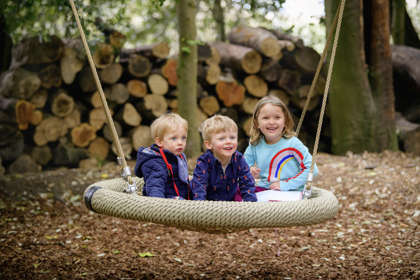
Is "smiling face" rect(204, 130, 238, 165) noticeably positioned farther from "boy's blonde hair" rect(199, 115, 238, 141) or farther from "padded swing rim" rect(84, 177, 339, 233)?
"padded swing rim" rect(84, 177, 339, 233)

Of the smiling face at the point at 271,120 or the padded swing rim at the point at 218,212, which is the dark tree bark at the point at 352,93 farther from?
the padded swing rim at the point at 218,212

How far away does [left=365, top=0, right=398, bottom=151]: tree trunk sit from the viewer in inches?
208

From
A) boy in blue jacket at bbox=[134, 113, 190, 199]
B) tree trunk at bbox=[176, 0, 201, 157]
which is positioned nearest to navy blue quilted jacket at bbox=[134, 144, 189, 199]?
boy in blue jacket at bbox=[134, 113, 190, 199]

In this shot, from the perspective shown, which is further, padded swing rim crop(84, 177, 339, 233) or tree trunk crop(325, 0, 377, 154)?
tree trunk crop(325, 0, 377, 154)

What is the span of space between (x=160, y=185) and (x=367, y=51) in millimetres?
4374

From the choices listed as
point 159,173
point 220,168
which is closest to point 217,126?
point 220,168

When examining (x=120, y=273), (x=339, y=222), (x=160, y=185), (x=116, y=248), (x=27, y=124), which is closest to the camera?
(x=160, y=185)

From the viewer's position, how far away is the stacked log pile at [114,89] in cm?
483

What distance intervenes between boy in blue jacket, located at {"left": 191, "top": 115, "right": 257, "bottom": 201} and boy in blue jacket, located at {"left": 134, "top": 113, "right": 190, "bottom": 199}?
10 cm

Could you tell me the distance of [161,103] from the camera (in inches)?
207

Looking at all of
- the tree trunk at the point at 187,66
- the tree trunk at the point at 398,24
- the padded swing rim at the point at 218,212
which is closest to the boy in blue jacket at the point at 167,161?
the padded swing rim at the point at 218,212

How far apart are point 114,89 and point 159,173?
328cm

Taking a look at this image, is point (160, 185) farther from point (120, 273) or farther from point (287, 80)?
point (287, 80)

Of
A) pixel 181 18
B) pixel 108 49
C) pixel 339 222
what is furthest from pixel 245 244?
pixel 108 49
